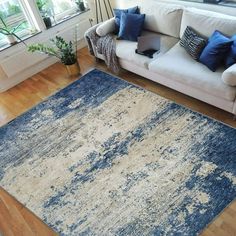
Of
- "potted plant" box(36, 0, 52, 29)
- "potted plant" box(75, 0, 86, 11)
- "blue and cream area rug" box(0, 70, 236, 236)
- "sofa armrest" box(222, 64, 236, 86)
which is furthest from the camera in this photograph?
"potted plant" box(75, 0, 86, 11)

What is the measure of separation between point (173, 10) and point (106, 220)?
245cm

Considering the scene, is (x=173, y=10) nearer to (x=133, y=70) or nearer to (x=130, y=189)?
(x=133, y=70)

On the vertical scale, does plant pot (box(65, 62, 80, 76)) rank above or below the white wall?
below

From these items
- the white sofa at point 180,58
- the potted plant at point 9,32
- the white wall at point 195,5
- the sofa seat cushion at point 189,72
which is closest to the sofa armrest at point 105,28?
the white sofa at point 180,58

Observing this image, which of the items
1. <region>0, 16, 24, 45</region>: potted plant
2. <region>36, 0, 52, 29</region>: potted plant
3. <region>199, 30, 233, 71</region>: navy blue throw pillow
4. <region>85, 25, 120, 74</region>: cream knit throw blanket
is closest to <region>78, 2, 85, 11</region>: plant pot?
<region>36, 0, 52, 29</region>: potted plant

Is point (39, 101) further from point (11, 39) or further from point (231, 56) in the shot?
point (231, 56)

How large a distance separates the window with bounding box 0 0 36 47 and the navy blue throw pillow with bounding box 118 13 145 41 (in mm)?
1399

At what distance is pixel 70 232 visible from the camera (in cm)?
224

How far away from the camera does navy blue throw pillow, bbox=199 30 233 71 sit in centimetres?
265

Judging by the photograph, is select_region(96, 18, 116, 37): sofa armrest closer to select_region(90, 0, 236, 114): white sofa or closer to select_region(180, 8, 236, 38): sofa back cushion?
select_region(90, 0, 236, 114): white sofa

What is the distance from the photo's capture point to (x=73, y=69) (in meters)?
3.87

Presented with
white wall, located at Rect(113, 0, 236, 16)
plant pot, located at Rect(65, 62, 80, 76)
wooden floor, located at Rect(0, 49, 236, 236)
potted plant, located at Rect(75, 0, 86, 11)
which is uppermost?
white wall, located at Rect(113, 0, 236, 16)

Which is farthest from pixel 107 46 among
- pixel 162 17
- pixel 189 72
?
pixel 189 72

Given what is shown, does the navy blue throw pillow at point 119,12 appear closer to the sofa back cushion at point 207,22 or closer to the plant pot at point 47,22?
the sofa back cushion at point 207,22
